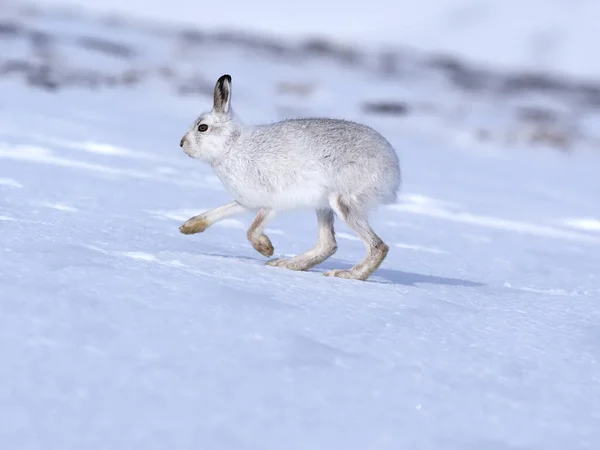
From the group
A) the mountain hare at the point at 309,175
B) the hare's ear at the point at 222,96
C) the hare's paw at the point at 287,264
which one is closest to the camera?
the mountain hare at the point at 309,175

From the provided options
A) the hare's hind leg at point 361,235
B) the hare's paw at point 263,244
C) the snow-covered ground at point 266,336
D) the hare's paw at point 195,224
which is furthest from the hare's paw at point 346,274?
the hare's paw at point 195,224

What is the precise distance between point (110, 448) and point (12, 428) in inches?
8.0

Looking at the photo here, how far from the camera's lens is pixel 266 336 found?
265 cm

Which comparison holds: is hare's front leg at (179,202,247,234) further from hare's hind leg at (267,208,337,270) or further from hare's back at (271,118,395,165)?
hare's back at (271,118,395,165)

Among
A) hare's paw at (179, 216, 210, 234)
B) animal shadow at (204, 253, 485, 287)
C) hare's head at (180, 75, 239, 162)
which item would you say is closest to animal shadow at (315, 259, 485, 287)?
animal shadow at (204, 253, 485, 287)

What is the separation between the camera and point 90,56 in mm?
23719

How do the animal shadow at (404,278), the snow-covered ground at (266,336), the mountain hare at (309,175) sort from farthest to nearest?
the animal shadow at (404,278) → the mountain hare at (309,175) → the snow-covered ground at (266,336)

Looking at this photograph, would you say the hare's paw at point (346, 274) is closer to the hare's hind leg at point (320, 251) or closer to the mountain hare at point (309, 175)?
the mountain hare at point (309, 175)

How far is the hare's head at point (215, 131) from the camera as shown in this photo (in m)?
4.43

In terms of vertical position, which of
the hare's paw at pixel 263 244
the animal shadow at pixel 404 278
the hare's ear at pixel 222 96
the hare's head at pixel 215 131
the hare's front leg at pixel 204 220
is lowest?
the animal shadow at pixel 404 278

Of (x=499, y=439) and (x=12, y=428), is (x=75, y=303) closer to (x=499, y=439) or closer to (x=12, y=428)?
(x=12, y=428)

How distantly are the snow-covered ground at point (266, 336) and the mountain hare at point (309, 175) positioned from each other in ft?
0.73

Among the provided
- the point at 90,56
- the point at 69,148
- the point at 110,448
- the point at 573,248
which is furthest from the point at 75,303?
the point at 90,56

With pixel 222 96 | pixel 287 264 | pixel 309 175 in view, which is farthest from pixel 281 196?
pixel 222 96
